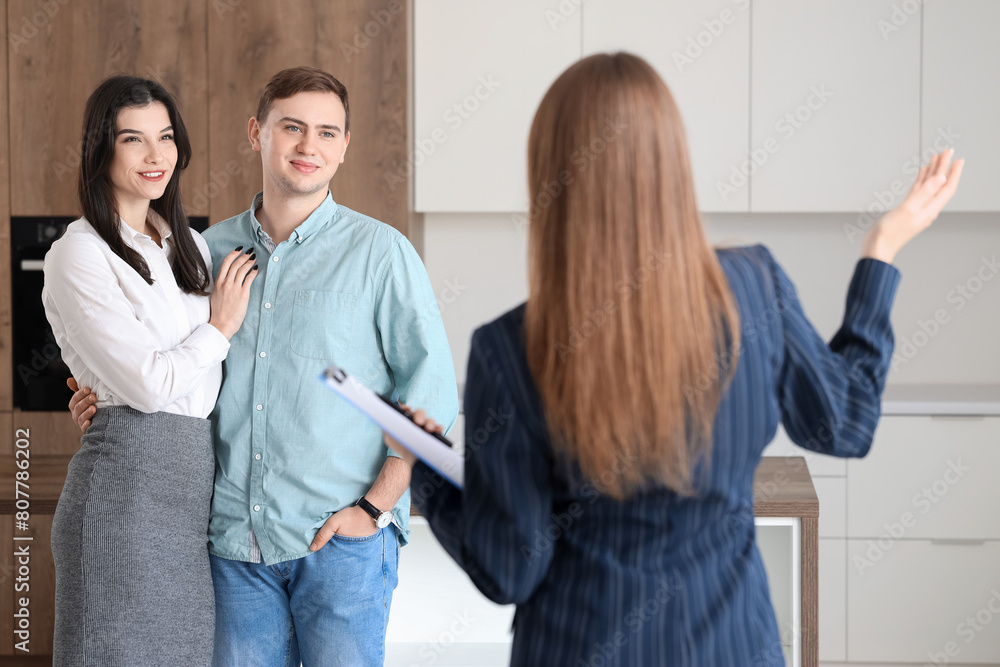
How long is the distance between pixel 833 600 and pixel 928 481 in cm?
51

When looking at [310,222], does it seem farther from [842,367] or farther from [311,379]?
[842,367]

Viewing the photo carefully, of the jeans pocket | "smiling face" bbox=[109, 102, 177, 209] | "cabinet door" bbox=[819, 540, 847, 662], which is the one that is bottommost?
"cabinet door" bbox=[819, 540, 847, 662]

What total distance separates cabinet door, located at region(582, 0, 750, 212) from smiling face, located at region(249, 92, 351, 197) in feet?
5.90

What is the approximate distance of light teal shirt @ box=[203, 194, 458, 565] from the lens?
1.53 meters

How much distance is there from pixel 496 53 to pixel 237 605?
2.28 meters

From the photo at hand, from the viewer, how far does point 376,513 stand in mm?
1553

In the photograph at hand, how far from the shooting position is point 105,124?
1479 mm

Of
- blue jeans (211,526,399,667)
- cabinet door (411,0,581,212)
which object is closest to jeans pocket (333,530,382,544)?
blue jeans (211,526,399,667)

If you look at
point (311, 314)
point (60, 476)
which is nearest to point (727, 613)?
point (311, 314)

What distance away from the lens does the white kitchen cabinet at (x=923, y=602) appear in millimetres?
2990

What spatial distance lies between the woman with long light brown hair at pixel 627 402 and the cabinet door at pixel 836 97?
7.87ft

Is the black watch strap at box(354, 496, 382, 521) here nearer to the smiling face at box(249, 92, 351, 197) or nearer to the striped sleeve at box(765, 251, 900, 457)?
the smiling face at box(249, 92, 351, 197)

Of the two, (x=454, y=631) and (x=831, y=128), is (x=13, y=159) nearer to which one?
(x=454, y=631)

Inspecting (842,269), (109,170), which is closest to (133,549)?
(109,170)
